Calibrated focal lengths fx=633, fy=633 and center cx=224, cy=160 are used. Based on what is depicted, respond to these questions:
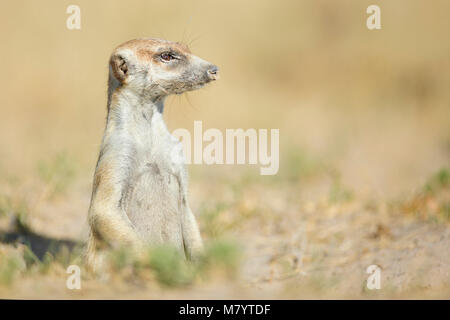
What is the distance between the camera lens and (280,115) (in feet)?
34.9

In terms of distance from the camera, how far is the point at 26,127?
32.5ft

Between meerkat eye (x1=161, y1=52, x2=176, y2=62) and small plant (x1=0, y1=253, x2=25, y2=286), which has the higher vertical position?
meerkat eye (x1=161, y1=52, x2=176, y2=62)

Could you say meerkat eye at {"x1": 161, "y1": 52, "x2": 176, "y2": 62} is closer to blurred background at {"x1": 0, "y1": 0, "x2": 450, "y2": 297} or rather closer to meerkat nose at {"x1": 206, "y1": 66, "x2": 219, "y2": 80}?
meerkat nose at {"x1": 206, "y1": 66, "x2": 219, "y2": 80}

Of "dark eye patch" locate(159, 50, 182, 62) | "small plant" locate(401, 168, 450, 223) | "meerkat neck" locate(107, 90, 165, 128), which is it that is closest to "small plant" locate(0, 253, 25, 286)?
"meerkat neck" locate(107, 90, 165, 128)

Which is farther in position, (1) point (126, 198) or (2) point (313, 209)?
(2) point (313, 209)

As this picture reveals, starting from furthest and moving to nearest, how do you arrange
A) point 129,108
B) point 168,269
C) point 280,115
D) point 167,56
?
point 280,115, point 167,56, point 129,108, point 168,269

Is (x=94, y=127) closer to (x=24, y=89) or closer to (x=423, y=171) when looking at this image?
(x=24, y=89)

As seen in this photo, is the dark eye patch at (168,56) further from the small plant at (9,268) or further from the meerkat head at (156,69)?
the small plant at (9,268)

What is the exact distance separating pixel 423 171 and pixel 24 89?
21.8 ft

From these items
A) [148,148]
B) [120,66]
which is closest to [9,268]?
[148,148]

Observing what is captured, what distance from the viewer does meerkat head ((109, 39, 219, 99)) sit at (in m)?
4.36

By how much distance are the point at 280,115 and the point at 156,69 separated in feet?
21.0

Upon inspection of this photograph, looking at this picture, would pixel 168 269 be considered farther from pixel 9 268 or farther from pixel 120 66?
pixel 120 66

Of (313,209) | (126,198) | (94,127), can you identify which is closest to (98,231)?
(126,198)
